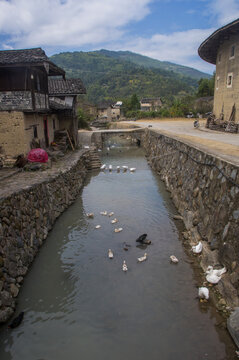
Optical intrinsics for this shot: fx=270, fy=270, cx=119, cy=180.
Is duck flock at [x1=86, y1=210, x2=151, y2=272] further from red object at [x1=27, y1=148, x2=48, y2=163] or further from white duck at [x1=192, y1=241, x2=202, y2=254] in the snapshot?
red object at [x1=27, y1=148, x2=48, y2=163]

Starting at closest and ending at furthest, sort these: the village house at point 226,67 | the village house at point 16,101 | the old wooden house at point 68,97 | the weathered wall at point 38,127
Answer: the village house at point 16,101, the weathered wall at point 38,127, the village house at point 226,67, the old wooden house at point 68,97

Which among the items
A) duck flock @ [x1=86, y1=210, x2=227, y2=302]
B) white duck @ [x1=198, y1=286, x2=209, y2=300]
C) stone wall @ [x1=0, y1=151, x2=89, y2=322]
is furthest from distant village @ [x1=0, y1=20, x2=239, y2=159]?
white duck @ [x1=198, y1=286, x2=209, y2=300]

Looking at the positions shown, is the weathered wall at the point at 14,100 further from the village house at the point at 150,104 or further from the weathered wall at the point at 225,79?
the village house at the point at 150,104

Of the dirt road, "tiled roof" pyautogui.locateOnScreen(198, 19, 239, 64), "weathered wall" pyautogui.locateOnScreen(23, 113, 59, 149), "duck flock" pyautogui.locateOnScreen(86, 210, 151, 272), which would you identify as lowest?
"duck flock" pyautogui.locateOnScreen(86, 210, 151, 272)

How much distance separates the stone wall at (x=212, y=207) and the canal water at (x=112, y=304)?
83cm

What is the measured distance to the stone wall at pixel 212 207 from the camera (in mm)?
7297

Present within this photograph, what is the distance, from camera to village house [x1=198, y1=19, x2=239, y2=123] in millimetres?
23484

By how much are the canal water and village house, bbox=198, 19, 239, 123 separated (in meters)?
17.2

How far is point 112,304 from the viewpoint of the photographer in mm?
7441

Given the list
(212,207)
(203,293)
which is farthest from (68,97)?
(203,293)

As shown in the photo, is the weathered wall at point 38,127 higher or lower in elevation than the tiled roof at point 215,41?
lower

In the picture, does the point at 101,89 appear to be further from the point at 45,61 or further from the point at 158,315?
the point at 158,315

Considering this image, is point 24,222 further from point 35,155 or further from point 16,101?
point 16,101

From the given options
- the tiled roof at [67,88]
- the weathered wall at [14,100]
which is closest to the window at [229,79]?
the tiled roof at [67,88]
